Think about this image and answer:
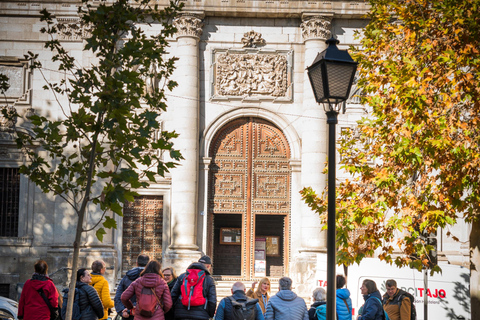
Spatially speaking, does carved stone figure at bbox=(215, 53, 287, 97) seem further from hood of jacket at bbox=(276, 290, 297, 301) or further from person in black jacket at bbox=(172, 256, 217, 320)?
hood of jacket at bbox=(276, 290, 297, 301)

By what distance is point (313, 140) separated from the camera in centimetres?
2108

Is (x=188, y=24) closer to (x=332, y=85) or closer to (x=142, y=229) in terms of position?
(x=142, y=229)

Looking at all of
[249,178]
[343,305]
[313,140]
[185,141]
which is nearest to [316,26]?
[313,140]

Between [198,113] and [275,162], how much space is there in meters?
3.49

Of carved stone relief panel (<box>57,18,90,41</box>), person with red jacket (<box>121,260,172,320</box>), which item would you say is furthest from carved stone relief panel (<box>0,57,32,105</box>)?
person with red jacket (<box>121,260,172,320</box>)

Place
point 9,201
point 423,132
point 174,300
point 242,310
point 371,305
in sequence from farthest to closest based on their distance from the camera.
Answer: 1. point 9,201
2. point 423,132
3. point 371,305
4. point 174,300
5. point 242,310

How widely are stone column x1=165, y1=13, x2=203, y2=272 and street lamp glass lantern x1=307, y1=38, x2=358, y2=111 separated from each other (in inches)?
530

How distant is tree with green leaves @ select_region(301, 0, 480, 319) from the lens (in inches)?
425

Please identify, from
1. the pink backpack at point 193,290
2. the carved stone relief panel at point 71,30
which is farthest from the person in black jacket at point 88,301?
the carved stone relief panel at point 71,30

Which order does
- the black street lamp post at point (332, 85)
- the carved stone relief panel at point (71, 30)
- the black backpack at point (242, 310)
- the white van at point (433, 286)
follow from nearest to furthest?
the black street lamp post at point (332, 85), the black backpack at point (242, 310), the white van at point (433, 286), the carved stone relief panel at point (71, 30)

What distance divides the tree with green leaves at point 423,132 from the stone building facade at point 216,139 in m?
8.65

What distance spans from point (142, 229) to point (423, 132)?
1278cm

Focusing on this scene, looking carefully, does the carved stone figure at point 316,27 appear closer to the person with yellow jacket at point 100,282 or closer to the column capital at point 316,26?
the column capital at point 316,26

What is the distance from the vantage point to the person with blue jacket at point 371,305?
932 cm
